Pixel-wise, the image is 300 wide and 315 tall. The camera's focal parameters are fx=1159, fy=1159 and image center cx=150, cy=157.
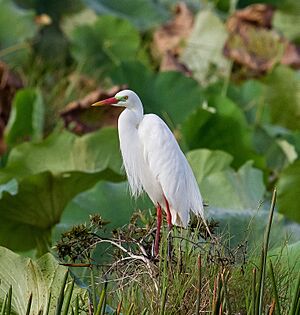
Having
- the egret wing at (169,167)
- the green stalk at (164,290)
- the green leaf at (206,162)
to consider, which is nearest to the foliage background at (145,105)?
the green leaf at (206,162)

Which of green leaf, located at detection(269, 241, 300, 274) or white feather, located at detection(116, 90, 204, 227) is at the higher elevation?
white feather, located at detection(116, 90, 204, 227)

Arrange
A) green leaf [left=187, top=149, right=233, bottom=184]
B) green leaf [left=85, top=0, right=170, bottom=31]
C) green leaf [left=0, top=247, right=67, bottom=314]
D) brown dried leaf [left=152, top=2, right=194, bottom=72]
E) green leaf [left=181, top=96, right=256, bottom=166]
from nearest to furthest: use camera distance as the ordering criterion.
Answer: green leaf [left=0, top=247, right=67, bottom=314], green leaf [left=187, top=149, right=233, bottom=184], green leaf [left=181, top=96, right=256, bottom=166], brown dried leaf [left=152, top=2, right=194, bottom=72], green leaf [left=85, top=0, right=170, bottom=31]

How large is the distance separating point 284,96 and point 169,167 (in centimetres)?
271

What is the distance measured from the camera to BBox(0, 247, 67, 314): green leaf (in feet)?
7.27

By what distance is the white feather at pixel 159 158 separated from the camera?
2.23 meters

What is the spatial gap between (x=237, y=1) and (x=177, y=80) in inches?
68.2

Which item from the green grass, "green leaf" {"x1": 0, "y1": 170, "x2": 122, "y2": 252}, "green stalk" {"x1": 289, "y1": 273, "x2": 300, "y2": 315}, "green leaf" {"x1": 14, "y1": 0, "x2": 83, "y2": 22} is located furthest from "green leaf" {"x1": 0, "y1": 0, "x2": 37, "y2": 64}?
"green stalk" {"x1": 289, "y1": 273, "x2": 300, "y2": 315}

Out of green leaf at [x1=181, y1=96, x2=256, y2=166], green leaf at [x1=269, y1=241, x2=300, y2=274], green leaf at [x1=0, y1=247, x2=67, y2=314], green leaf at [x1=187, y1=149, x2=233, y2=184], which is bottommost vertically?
green leaf at [x1=181, y1=96, x2=256, y2=166]

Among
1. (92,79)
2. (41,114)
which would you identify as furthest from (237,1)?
(41,114)

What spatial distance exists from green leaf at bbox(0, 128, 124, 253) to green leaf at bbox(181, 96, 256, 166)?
0.43 metres

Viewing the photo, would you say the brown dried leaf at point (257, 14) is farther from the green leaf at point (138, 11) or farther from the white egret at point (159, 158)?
the white egret at point (159, 158)

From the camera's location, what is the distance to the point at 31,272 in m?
2.24

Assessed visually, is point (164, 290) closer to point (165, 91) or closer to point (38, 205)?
point (38, 205)

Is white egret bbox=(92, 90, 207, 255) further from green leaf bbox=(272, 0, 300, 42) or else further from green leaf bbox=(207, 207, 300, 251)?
green leaf bbox=(272, 0, 300, 42)
